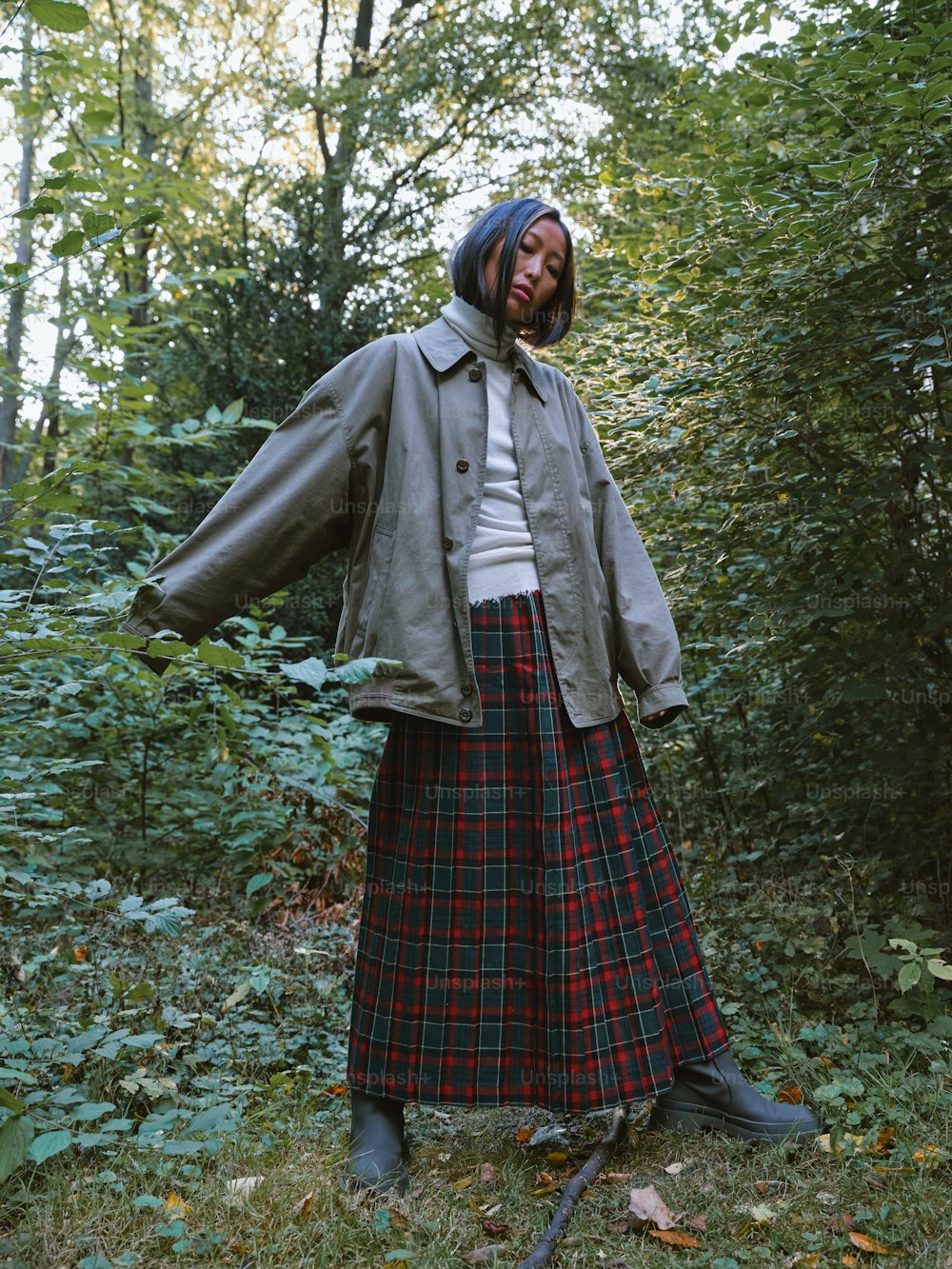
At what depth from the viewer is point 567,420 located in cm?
254

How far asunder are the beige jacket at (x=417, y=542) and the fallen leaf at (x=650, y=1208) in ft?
3.02

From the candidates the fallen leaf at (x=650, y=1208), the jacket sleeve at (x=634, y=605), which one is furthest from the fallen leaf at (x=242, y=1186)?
the jacket sleeve at (x=634, y=605)

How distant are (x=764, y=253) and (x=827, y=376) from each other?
416 mm

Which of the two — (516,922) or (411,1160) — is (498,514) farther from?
(411,1160)

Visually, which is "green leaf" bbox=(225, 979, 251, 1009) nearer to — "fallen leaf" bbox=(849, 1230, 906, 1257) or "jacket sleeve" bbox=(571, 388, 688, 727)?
"jacket sleeve" bbox=(571, 388, 688, 727)

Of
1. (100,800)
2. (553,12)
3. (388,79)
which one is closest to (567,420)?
(100,800)

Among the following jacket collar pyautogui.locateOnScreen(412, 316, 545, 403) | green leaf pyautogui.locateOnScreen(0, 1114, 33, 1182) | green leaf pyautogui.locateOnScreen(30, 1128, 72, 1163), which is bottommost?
green leaf pyautogui.locateOnScreen(30, 1128, 72, 1163)

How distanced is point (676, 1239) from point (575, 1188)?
0.23 meters

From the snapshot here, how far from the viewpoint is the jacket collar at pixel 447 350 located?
2324 millimetres

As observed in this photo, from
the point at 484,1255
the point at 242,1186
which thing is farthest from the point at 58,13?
the point at 484,1255

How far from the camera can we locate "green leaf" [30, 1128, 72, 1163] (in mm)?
1660

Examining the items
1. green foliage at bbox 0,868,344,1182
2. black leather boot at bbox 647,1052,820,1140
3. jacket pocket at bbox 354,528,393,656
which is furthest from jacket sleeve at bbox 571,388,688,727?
green foliage at bbox 0,868,344,1182

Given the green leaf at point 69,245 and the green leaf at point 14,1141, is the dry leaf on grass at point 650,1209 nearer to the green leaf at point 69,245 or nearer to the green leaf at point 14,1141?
the green leaf at point 14,1141

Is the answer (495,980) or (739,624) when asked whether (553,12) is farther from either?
(495,980)
